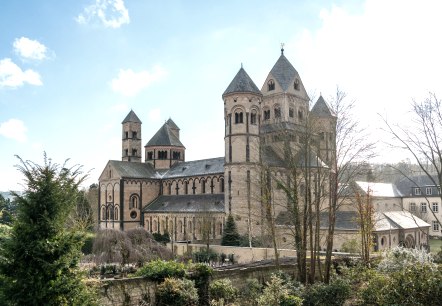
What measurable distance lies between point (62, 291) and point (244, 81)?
34.7 m

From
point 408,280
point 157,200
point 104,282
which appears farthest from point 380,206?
point 104,282

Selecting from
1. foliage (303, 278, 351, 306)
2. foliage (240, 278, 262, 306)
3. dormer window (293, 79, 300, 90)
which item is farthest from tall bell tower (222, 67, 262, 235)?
foliage (303, 278, 351, 306)

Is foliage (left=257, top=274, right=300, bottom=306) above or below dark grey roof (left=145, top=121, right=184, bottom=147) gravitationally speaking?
below

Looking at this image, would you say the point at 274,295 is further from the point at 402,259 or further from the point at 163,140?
the point at 163,140

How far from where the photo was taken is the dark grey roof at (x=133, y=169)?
180 feet

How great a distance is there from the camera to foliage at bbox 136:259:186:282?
1630cm

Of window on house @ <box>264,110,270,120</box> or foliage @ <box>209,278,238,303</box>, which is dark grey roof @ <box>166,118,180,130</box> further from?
foliage @ <box>209,278,238,303</box>

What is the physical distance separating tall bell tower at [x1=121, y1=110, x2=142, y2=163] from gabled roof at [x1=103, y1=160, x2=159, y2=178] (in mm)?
4752

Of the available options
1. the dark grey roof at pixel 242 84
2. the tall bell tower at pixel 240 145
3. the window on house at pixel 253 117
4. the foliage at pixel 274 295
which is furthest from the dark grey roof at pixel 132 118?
the foliage at pixel 274 295

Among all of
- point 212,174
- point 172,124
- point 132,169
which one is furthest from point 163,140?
point 212,174

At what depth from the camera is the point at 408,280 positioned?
580 inches

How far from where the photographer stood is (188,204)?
50.6m

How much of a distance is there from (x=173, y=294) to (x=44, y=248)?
20.8 ft

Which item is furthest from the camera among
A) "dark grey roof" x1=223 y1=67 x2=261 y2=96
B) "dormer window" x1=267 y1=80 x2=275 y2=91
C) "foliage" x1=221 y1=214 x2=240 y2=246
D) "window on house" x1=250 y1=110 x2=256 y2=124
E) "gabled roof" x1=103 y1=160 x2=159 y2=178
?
"gabled roof" x1=103 y1=160 x2=159 y2=178
